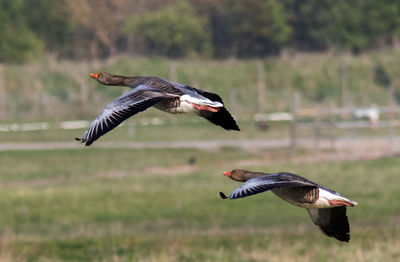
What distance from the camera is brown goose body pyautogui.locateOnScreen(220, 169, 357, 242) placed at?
639 cm

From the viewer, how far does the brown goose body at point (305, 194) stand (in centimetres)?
639

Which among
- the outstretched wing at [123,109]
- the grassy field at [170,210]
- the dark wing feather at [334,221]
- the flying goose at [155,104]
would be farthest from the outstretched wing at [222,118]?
the grassy field at [170,210]

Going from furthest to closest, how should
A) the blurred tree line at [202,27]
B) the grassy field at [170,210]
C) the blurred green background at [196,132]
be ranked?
the blurred tree line at [202,27], the blurred green background at [196,132], the grassy field at [170,210]

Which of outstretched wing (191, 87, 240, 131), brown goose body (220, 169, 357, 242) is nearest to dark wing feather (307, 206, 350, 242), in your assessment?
brown goose body (220, 169, 357, 242)

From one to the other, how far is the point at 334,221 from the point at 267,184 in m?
1.14

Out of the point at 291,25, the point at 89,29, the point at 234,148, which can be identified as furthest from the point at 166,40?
the point at 234,148

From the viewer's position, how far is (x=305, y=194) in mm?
6922

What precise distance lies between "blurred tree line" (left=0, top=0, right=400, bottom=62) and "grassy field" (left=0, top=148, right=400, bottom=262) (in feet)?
143

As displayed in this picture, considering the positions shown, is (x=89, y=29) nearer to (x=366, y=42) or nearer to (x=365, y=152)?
(x=366, y=42)

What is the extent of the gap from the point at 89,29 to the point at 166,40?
8.49m

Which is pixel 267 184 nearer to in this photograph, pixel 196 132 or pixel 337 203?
pixel 337 203

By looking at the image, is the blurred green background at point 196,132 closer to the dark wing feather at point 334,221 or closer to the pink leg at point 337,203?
the dark wing feather at point 334,221

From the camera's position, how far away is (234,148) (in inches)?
2100

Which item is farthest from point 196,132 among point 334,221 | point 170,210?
point 334,221
